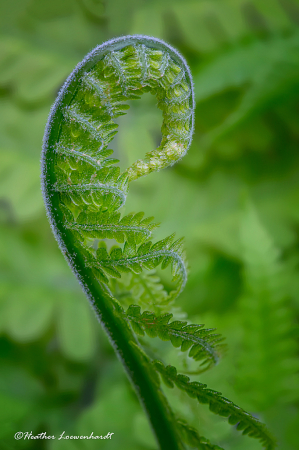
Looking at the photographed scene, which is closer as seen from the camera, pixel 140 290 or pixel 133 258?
pixel 133 258

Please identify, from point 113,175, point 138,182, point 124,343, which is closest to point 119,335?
point 124,343

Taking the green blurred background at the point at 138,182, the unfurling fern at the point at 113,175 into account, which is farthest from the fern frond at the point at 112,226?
the green blurred background at the point at 138,182

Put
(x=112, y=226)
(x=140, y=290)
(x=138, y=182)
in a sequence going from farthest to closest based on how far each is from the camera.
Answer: (x=138, y=182), (x=140, y=290), (x=112, y=226)

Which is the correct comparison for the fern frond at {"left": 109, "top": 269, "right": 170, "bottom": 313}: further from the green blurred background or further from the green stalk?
the green blurred background

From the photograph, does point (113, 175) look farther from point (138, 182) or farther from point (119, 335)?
point (138, 182)

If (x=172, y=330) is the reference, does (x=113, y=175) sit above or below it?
above

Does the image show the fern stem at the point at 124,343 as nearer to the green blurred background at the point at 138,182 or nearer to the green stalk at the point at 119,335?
the green stalk at the point at 119,335

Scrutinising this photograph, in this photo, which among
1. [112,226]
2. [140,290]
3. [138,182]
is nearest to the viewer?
[112,226]
